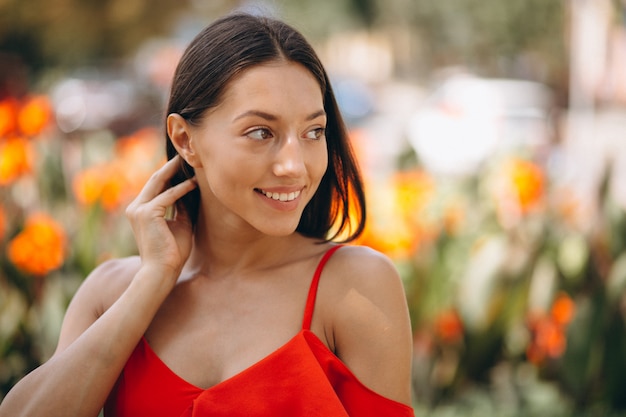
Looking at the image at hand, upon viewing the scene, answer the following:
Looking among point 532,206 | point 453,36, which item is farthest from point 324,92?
point 453,36

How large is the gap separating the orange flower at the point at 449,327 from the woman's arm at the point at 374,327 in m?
1.96

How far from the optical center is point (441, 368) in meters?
3.68

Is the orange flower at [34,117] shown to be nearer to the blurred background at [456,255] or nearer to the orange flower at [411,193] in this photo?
the blurred background at [456,255]

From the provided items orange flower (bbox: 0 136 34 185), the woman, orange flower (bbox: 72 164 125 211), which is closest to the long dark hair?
the woman

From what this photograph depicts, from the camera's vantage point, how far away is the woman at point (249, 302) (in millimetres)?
1659

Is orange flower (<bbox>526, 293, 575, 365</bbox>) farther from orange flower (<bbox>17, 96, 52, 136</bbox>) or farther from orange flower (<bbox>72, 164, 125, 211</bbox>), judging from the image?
orange flower (<bbox>17, 96, 52, 136</bbox>)

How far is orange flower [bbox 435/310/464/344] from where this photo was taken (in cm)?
363

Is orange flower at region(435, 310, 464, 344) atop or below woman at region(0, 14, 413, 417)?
below

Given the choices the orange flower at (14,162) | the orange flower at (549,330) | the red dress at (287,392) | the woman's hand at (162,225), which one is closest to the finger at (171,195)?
the woman's hand at (162,225)

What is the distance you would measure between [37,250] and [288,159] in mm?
2184

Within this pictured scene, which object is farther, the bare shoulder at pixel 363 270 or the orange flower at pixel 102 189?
the orange flower at pixel 102 189

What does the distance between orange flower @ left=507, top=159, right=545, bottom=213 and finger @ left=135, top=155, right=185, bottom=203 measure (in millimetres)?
2388

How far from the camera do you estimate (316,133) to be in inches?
68.8

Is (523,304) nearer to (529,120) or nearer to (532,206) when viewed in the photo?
(532,206)
